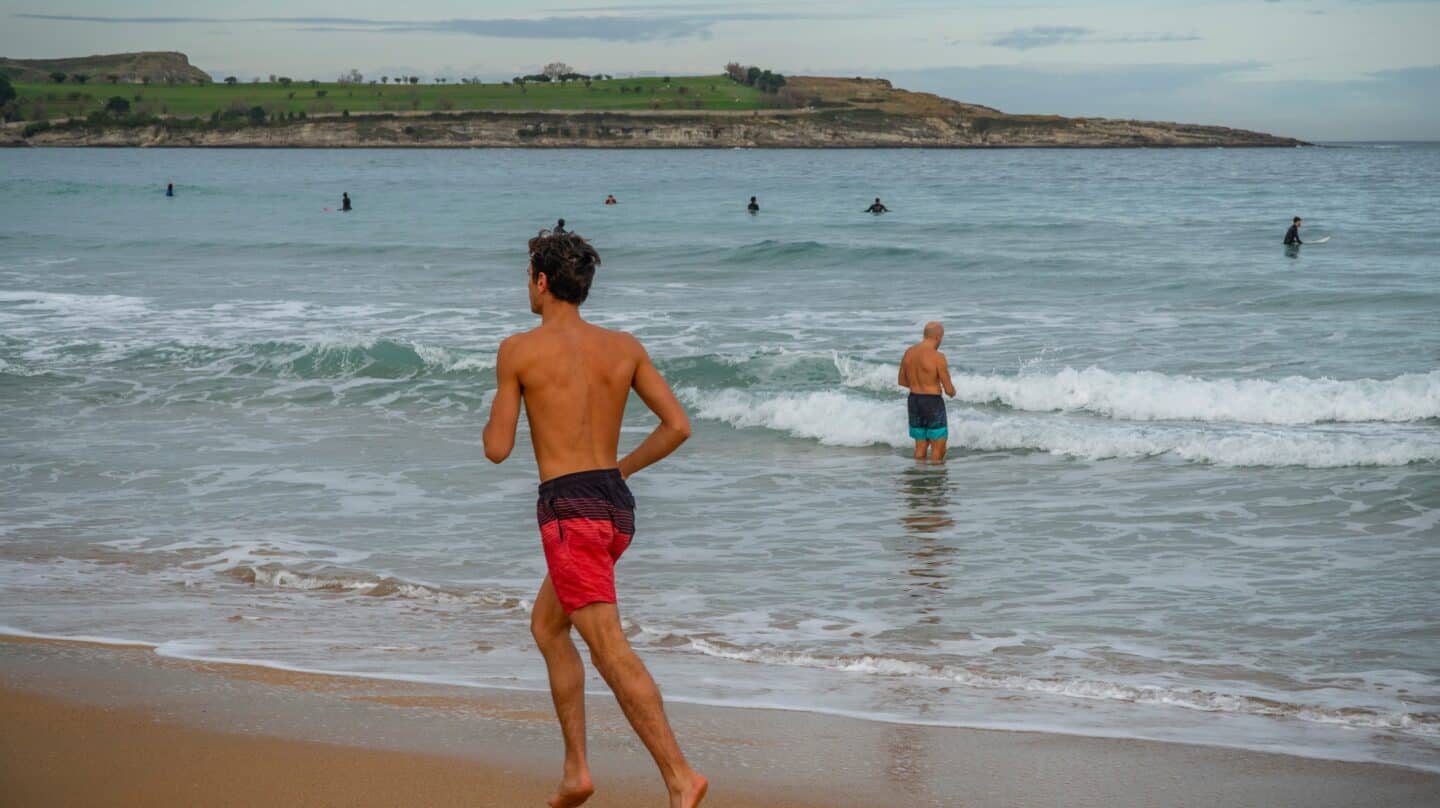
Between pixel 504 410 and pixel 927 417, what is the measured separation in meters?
9.37

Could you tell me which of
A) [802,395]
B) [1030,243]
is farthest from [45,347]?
[1030,243]

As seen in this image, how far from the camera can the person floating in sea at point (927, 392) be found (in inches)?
517

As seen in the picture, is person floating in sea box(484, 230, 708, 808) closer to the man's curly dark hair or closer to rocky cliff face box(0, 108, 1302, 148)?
the man's curly dark hair

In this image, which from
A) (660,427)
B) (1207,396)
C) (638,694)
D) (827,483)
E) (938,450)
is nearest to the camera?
(638,694)

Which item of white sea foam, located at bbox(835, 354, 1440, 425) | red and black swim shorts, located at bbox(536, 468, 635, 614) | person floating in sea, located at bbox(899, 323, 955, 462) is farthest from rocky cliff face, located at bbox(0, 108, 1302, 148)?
red and black swim shorts, located at bbox(536, 468, 635, 614)

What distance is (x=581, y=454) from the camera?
4234mm

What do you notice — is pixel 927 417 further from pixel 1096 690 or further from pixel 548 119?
pixel 548 119

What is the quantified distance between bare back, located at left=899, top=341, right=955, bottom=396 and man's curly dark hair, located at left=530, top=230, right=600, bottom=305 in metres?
8.99

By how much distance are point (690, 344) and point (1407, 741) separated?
1527 centimetres

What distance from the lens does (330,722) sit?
553 centimetres

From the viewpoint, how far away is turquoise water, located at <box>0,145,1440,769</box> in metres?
6.82

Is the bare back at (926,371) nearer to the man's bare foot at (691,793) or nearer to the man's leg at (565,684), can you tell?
the man's leg at (565,684)

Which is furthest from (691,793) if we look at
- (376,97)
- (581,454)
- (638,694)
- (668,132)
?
(376,97)

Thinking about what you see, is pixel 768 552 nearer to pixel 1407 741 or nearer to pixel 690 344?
pixel 1407 741
